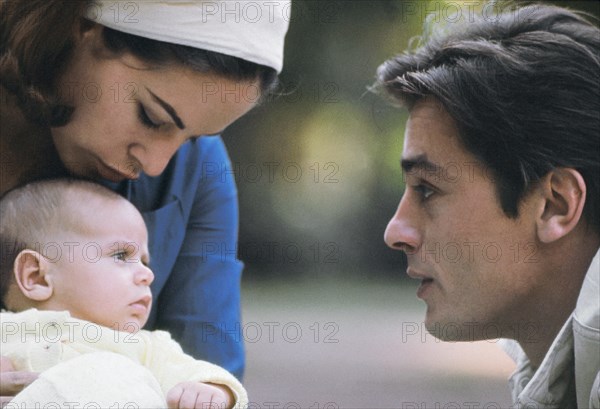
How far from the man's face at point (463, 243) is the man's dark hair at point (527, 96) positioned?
3 centimetres

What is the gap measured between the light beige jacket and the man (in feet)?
0.05

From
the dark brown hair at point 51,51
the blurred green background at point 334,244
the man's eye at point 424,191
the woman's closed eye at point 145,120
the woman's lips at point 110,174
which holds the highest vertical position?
the dark brown hair at point 51,51

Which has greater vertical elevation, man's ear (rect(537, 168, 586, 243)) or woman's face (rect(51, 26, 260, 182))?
woman's face (rect(51, 26, 260, 182))

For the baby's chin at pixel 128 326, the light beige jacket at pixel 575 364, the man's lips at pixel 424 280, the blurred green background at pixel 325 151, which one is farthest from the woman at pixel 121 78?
the blurred green background at pixel 325 151

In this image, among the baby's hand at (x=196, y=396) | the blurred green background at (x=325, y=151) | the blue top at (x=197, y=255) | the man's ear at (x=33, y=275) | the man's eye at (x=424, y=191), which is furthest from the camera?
the blurred green background at (x=325, y=151)

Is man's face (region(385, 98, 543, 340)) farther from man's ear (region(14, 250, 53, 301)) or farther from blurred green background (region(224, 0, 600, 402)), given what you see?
blurred green background (region(224, 0, 600, 402))

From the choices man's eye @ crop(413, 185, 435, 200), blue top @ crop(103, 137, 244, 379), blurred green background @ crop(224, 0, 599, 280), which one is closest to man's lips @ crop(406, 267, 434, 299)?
man's eye @ crop(413, 185, 435, 200)

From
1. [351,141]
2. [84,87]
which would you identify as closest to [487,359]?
[351,141]

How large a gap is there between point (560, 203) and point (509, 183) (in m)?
0.09

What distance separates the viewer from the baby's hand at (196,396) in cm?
125

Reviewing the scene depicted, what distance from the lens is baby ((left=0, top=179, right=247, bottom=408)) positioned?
1.25 meters

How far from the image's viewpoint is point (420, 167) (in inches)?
61.8

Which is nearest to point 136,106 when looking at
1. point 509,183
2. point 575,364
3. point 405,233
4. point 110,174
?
point 110,174

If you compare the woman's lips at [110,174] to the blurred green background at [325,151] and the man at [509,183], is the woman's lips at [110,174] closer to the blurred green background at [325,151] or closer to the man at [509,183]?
the man at [509,183]
